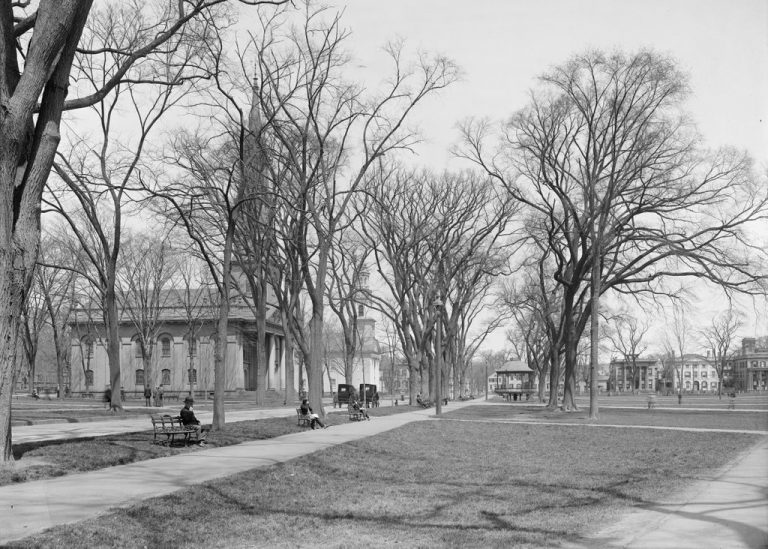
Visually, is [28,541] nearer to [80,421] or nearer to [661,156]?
[80,421]

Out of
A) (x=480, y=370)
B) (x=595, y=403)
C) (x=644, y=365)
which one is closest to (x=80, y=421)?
(x=595, y=403)

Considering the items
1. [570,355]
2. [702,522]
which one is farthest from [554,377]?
[702,522]

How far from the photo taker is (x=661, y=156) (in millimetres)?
30484

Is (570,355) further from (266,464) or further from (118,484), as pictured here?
(118,484)

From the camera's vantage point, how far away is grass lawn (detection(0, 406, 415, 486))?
12266 mm

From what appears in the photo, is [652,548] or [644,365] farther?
[644,365]

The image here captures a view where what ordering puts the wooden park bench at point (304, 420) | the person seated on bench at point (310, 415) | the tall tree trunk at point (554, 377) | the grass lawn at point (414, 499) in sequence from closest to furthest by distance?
the grass lawn at point (414, 499)
the person seated on bench at point (310, 415)
the wooden park bench at point (304, 420)
the tall tree trunk at point (554, 377)

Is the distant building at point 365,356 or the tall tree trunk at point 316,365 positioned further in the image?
the distant building at point 365,356

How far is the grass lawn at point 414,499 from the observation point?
27.1ft

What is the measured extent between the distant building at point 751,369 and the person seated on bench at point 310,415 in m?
117

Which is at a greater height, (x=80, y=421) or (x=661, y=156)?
(x=661, y=156)

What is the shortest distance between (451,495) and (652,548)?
4.53 metres

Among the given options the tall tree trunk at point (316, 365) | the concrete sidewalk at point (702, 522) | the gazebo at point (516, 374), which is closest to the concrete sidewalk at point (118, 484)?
the concrete sidewalk at point (702, 522)

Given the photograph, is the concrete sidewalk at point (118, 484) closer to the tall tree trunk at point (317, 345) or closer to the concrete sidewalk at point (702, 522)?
the concrete sidewalk at point (702, 522)
